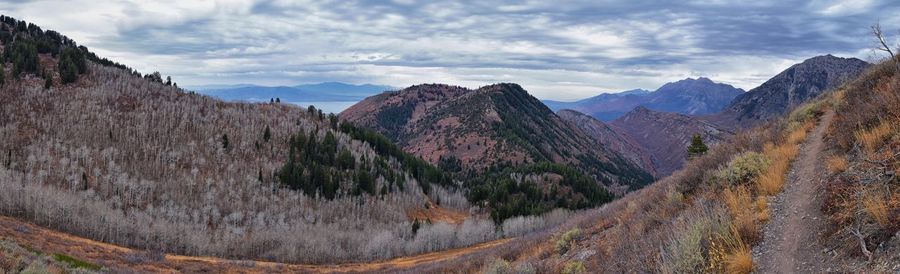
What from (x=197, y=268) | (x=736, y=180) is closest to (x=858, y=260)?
(x=736, y=180)

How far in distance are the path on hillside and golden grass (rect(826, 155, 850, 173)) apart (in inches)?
10.7

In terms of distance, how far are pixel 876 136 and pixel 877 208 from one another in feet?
13.2

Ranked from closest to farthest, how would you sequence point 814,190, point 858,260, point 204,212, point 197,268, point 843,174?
point 858,260 < point 843,174 < point 814,190 < point 197,268 < point 204,212

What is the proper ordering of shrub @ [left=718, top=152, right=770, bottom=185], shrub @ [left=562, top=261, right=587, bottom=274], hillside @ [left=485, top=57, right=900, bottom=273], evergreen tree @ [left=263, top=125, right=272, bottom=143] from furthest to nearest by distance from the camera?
evergreen tree @ [left=263, top=125, right=272, bottom=143]
shrub @ [left=562, top=261, right=587, bottom=274]
shrub @ [left=718, top=152, right=770, bottom=185]
hillside @ [left=485, top=57, right=900, bottom=273]

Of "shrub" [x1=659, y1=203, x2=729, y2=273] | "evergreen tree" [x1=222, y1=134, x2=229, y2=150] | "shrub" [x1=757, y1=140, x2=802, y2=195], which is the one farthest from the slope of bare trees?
"shrub" [x1=659, y1=203, x2=729, y2=273]

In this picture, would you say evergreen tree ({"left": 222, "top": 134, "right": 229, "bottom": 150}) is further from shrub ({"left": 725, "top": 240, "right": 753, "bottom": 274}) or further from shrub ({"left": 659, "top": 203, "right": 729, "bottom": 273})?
shrub ({"left": 725, "top": 240, "right": 753, "bottom": 274})

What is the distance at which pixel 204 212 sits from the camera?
323ft

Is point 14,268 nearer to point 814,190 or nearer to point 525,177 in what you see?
point 814,190

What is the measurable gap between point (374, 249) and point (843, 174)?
8441cm

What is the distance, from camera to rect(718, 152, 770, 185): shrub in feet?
47.7

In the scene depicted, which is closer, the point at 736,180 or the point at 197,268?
the point at 736,180

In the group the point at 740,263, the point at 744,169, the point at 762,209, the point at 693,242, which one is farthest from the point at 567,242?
the point at 740,263

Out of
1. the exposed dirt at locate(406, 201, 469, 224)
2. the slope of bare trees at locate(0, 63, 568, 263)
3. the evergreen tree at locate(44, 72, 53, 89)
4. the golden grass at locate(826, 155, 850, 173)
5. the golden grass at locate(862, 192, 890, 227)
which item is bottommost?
the exposed dirt at locate(406, 201, 469, 224)

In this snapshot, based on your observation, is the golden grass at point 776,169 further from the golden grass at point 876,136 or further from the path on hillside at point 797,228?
the golden grass at point 876,136
